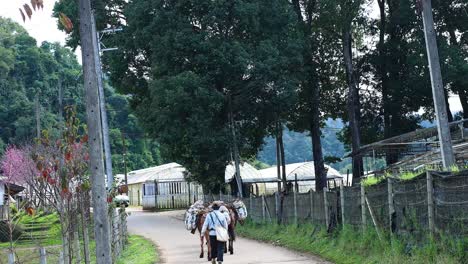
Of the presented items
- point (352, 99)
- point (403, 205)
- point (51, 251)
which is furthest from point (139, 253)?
point (352, 99)

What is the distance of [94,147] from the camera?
8.93 m

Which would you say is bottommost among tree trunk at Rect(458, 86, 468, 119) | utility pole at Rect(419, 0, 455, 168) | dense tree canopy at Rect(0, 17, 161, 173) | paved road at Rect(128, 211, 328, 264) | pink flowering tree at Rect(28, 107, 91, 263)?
paved road at Rect(128, 211, 328, 264)

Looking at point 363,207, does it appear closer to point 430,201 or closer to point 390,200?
point 390,200

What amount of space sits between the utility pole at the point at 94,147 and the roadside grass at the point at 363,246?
6.87 metres

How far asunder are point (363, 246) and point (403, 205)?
2007 millimetres

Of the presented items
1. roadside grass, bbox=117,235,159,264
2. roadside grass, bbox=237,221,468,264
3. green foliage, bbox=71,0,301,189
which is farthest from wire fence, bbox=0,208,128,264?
green foliage, bbox=71,0,301,189

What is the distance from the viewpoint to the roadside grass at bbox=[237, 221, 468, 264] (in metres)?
12.9

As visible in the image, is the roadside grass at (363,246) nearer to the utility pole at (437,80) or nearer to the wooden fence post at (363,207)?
the wooden fence post at (363,207)

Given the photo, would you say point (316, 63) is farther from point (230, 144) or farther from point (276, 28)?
point (230, 144)

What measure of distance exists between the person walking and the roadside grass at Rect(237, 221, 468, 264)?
2998 mm

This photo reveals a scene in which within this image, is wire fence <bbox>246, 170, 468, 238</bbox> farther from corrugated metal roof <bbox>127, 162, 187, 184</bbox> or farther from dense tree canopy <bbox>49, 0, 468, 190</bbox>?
corrugated metal roof <bbox>127, 162, 187, 184</bbox>

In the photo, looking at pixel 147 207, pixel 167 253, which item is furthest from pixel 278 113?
pixel 147 207

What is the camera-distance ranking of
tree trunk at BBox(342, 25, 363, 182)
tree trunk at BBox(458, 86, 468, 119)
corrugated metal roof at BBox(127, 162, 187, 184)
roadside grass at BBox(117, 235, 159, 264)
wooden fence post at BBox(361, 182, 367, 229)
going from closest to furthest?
wooden fence post at BBox(361, 182, 367, 229) → roadside grass at BBox(117, 235, 159, 264) → tree trunk at BBox(458, 86, 468, 119) → tree trunk at BBox(342, 25, 363, 182) → corrugated metal roof at BBox(127, 162, 187, 184)

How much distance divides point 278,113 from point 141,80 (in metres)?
9.04
